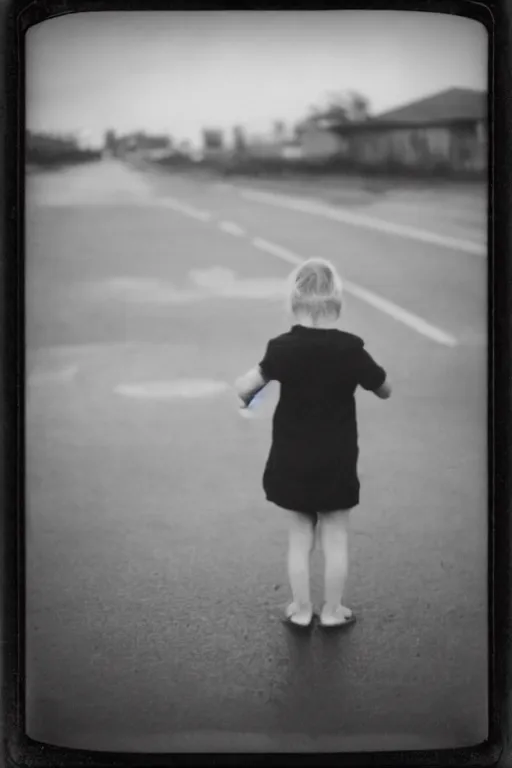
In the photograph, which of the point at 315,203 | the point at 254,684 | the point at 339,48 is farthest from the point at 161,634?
the point at 339,48

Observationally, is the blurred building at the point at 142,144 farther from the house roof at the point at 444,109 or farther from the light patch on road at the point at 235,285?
the house roof at the point at 444,109

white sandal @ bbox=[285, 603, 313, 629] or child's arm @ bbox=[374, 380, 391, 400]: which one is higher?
child's arm @ bbox=[374, 380, 391, 400]

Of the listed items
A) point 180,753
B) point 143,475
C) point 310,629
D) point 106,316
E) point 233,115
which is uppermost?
point 233,115

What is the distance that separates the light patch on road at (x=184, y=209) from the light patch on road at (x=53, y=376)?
43 cm

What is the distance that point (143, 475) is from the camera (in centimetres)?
450

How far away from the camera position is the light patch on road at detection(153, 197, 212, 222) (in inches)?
176

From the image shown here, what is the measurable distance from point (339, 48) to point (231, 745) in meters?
1.59

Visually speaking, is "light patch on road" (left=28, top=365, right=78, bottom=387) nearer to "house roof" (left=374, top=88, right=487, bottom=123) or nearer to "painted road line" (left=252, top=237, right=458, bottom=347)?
"painted road line" (left=252, top=237, right=458, bottom=347)

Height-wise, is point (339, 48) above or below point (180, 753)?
above

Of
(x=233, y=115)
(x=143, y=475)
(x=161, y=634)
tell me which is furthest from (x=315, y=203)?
(x=161, y=634)

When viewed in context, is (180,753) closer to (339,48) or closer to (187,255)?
(187,255)

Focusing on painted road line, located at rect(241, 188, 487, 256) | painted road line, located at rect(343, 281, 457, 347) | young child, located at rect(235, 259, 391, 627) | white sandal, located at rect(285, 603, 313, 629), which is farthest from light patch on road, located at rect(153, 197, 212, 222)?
white sandal, located at rect(285, 603, 313, 629)

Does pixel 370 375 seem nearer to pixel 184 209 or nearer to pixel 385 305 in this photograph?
pixel 385 305

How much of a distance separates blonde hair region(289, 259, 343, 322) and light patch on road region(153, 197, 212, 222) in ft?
0.85
